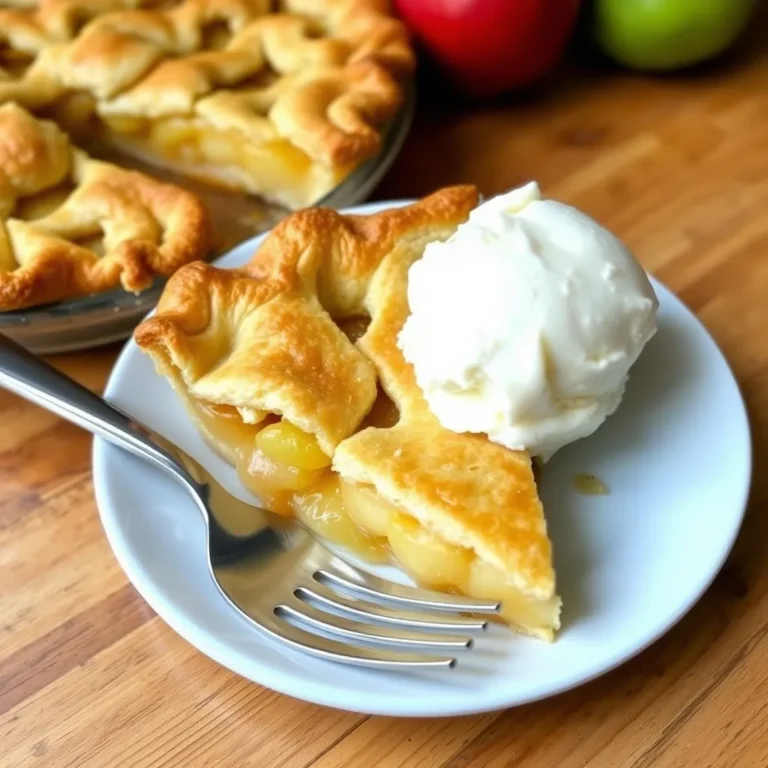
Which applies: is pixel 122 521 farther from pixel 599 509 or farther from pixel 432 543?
pixel 599 509

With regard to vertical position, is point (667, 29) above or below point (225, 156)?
above

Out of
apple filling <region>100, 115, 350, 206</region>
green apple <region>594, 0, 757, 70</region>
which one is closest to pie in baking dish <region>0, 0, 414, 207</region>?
apple filling <region>100, 115, 350, 206</region>

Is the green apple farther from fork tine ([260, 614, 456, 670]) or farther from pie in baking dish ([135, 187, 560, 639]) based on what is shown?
fork tine ([260, 614, 456, 670])

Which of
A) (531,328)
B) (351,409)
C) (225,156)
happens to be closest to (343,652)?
(351,409)

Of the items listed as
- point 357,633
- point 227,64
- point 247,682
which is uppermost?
point 227,64

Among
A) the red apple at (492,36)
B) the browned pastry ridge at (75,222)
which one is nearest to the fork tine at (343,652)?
the browned pastry ridge at (75,222)

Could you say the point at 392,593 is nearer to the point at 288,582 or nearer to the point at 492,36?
the point at 288,582
